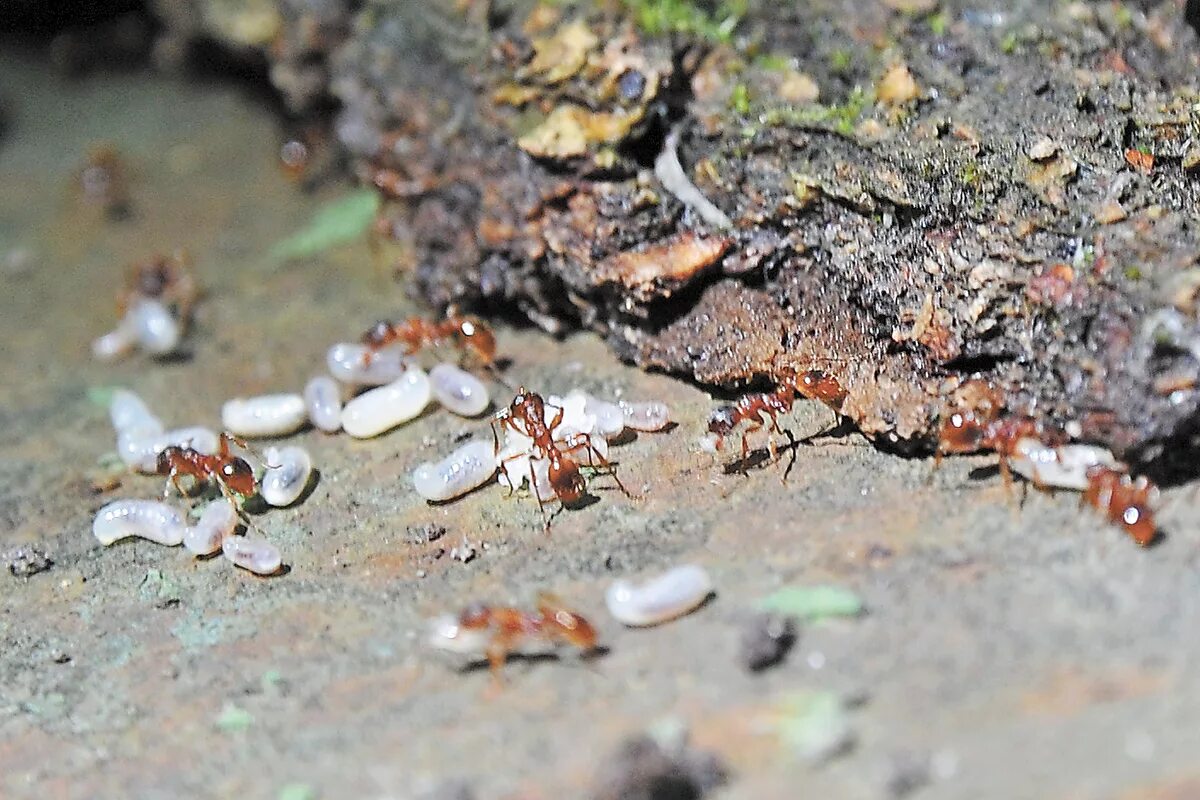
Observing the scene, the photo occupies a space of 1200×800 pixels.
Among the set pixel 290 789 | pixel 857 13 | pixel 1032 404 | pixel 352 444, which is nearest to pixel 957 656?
pixel 1032 404

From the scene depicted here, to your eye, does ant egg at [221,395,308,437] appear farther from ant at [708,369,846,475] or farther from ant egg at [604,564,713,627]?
ant egg at [604,564,713,627]

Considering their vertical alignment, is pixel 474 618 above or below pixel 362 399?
above

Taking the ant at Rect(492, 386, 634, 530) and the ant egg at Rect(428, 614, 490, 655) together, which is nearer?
the ant egg at Rect(428, 614, 490, 655)

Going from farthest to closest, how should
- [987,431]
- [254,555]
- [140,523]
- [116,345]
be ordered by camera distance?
[116,345] < [140,523] < [254,555] < [987,431]

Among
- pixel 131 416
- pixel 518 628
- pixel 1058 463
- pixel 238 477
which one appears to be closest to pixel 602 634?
pixel 518 628

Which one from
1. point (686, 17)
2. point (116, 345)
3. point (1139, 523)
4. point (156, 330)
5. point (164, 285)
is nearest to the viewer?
point (1139, 523)

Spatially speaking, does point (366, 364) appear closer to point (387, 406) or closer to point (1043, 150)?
point (387, 406)

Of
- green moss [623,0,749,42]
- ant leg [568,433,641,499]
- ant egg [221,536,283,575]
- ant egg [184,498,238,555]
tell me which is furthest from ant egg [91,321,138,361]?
green moss [623,0,749,42]
